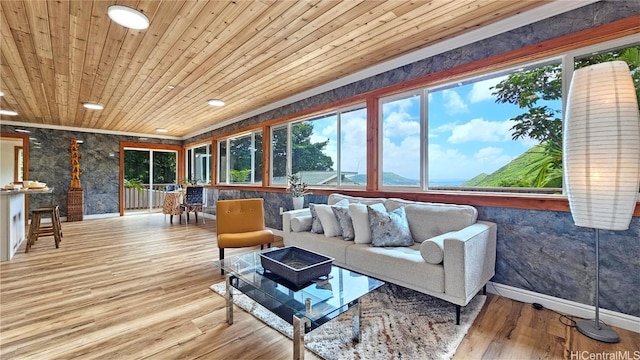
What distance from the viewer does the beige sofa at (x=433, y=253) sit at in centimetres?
196

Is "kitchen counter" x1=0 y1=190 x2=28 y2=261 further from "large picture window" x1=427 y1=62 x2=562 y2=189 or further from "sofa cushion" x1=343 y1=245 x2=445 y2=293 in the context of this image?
"large picture window" x1=427 y1=62 x2=562 y2=189

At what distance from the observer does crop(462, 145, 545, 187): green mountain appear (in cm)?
246

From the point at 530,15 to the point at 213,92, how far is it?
Result: 4094mm

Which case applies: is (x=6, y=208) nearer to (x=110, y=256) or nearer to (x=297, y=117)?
(x=110, y=256)

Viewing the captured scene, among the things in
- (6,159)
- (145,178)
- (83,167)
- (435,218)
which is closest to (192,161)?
(145,178)

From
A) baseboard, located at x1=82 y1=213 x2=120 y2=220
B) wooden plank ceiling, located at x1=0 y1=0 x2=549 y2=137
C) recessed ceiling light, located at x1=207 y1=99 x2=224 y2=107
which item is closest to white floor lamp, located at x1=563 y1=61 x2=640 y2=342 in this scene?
wooden plank ceiling, located at x1=0 y1=0 x2=549 y2=137

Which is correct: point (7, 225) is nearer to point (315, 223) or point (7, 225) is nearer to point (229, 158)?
point (229, 158)

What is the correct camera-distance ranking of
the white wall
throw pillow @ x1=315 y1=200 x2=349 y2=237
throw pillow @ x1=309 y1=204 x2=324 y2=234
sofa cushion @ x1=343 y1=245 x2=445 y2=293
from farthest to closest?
the white wall → throw pillow @ x1=309 y1=204 x2=324 y2=234 → throw pillow @ x1=315 y1=200 x2=349 y2=237 → sofa cushion @ x1=343 y1=245 x2=445 y2=293

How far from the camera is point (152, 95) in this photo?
14.8 feet

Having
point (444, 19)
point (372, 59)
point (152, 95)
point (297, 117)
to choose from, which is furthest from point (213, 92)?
point (444, 19)

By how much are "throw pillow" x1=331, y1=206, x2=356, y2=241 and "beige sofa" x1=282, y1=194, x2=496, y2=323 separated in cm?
10

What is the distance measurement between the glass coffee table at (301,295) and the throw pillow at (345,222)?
73cm

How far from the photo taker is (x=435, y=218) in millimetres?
2617

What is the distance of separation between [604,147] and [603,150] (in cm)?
2
